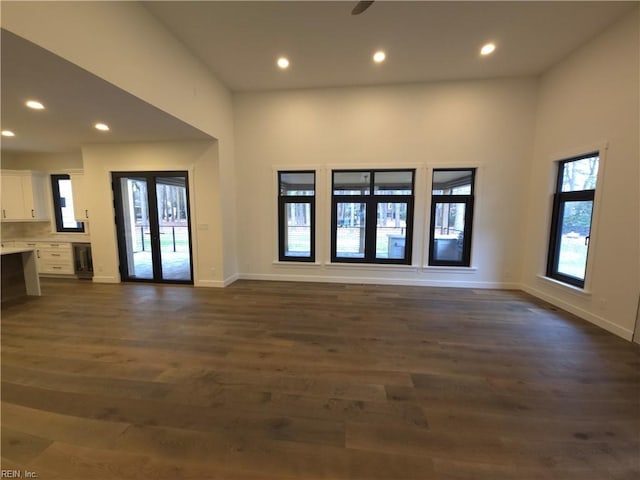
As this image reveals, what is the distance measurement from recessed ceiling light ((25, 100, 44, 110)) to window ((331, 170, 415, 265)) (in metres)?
4.38

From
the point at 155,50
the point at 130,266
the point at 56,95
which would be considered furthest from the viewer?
the point at 130,266

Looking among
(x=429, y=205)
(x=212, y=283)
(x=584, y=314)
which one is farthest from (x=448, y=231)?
(x=212, y=283)

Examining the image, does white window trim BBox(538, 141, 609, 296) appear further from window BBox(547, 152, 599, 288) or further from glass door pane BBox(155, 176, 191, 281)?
glass door pane BBox(155, 176, 191, 281)

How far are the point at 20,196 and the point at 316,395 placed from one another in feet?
25.9

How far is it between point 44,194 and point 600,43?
1063 centimetres

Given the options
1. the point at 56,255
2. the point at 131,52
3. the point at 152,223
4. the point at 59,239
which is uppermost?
the point at 131,52

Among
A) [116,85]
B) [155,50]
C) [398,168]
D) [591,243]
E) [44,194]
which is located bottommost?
[591,243]

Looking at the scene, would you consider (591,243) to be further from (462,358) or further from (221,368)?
(221,368)

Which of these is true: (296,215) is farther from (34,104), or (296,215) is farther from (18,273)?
(18,273)

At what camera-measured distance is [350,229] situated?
5387 millimetres

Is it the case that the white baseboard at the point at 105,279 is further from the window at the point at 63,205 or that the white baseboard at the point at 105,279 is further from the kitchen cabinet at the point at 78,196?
the window at the point at 63,205

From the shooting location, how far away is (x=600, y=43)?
11.4 ft

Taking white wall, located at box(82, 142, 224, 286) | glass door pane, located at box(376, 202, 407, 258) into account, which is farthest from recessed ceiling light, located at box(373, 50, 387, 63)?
white wall, located at box(82, 142, 224, 286)

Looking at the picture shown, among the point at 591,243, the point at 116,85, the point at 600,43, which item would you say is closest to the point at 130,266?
the point at 116,85
